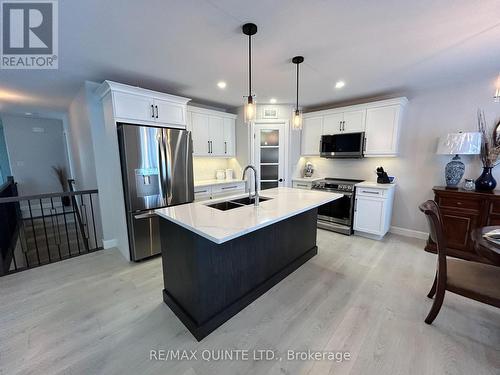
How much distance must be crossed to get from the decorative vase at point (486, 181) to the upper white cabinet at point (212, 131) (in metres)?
4.02

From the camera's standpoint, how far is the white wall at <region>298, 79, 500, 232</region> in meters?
3.02

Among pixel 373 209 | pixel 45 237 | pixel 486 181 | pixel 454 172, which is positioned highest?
pixel 454 172

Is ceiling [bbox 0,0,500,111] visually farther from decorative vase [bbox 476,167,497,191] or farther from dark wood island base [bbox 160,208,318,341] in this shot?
dark wood island base [bbox 160,208,318,341]

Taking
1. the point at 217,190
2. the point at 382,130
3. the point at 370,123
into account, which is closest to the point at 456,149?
the point at 382,130

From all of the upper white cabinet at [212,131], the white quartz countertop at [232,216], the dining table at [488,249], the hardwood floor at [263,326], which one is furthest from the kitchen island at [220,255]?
the upper white cabinet at [212,131]

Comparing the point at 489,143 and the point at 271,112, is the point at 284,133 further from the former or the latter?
the point at 489,143

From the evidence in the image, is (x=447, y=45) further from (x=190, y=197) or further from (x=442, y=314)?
(x=190, y=197)

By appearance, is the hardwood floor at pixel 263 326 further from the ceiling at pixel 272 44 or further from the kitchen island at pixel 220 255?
the ceiling at pixel 272 44

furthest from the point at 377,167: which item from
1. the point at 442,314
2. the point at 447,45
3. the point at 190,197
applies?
the point at 190,197

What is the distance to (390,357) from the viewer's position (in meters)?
1.50

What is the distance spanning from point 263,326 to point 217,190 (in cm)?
259

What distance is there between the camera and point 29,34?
1.78 m

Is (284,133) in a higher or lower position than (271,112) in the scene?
lower

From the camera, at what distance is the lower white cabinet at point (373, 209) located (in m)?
3.40
